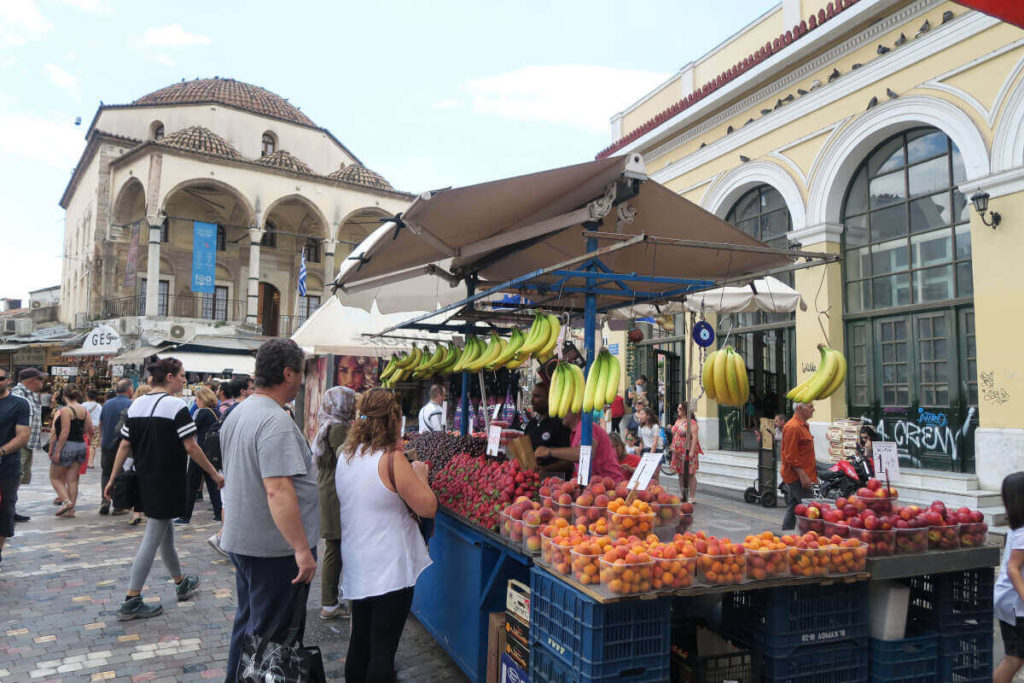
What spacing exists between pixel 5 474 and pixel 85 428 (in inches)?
157

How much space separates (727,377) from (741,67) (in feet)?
34.0

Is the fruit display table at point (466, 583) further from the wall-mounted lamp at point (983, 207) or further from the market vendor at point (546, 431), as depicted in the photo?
the wall-mounted lamp at point (983, 207)

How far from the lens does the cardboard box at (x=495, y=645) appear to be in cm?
372

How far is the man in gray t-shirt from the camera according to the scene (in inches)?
121

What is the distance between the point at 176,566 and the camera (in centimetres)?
550

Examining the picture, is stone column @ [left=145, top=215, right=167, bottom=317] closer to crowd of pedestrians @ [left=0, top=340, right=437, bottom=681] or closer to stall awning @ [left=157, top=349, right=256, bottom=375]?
stall awning @ [left=157, top=349, right=256, bottom=375]

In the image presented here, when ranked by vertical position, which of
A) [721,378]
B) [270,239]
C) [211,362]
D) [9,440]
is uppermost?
[270,239]

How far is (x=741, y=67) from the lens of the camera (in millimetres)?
13133

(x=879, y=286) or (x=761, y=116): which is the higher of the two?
(x=761, y=116)

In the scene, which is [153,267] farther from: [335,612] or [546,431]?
[546,431]

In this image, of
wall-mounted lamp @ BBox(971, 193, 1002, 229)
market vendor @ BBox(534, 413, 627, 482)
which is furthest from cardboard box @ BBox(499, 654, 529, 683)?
wall-mounted lamp @ BBox(971, 193, 1002, 229)

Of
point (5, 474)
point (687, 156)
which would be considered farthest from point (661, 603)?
point (687, 156)

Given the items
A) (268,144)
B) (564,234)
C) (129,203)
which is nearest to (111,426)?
(564,234)

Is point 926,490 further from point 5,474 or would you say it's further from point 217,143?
point 217,143
